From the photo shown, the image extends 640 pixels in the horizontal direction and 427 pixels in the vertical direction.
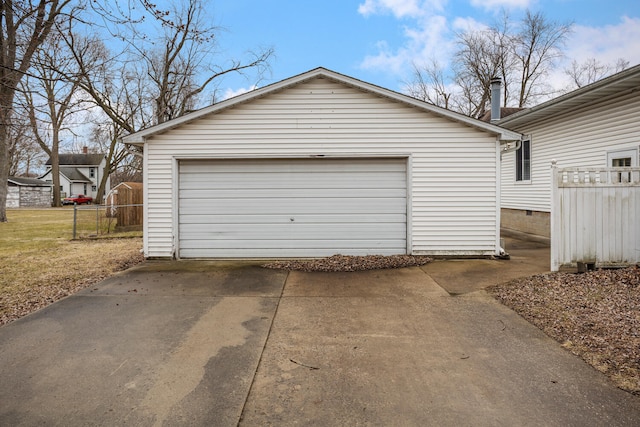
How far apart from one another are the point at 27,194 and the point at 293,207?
1852 inches

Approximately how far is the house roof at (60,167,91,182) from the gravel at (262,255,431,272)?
194 feet

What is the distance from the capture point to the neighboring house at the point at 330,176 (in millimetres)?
8227

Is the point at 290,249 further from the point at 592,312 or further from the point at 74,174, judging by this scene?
the point at 74,174

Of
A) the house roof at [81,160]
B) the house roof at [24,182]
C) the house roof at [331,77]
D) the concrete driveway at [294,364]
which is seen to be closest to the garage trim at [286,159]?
the house roof at [331,77]

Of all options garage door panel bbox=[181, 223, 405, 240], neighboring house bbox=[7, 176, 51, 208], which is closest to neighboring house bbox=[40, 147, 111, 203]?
neighboring house bbox=[7, 176, 51, 208]

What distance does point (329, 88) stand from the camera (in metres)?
8.30

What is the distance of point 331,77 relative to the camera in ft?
26.9

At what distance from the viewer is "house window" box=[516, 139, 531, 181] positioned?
12.8 m

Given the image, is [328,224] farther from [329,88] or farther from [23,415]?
[23,415]

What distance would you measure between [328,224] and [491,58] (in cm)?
2874

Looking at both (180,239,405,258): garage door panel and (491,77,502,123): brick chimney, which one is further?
(491,77,502,123): brick chimney

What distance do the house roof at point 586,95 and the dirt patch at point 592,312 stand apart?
157 inches

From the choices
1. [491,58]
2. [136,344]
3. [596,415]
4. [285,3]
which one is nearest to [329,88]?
[285,3]

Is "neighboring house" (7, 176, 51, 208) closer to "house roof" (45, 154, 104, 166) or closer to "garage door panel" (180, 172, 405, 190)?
"house roof" (45, 154, 104, 166)
